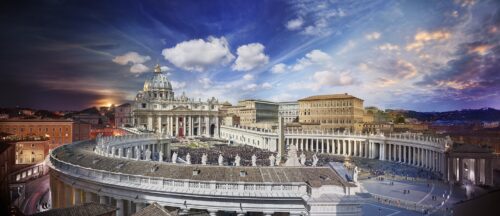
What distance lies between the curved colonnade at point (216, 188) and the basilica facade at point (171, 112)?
6990 cm

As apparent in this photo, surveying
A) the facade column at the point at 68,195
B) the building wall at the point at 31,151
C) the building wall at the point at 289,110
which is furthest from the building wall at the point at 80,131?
the building wall at the point at 289,110

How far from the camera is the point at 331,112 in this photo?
265 feet

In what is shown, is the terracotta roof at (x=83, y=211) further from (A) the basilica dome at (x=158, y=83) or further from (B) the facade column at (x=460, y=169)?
(A) the basilica dome at (x=158, y=83)

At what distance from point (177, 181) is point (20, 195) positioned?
1803cm

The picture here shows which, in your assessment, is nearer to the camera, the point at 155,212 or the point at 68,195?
the point at 155,212

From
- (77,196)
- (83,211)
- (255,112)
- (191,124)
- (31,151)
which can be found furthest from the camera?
(255,112)

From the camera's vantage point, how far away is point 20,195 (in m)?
28.9

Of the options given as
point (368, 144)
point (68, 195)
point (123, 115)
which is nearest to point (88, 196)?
point (68, 195)

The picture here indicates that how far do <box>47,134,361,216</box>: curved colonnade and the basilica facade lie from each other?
2752 inches

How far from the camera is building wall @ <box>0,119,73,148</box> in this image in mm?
37987

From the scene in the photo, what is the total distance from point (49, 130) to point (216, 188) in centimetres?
3581

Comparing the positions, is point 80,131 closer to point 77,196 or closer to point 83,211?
point 77,196

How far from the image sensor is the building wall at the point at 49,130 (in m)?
38.0

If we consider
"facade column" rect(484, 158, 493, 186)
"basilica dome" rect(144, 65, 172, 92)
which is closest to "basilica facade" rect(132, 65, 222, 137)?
"basilica dome" rect(144, 65, 172, 92)
